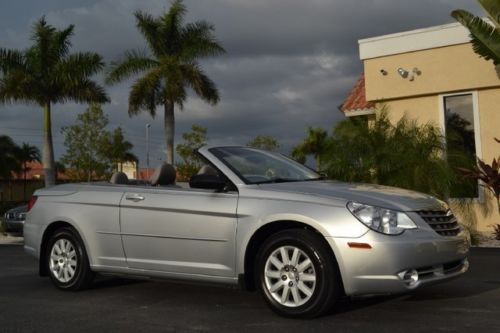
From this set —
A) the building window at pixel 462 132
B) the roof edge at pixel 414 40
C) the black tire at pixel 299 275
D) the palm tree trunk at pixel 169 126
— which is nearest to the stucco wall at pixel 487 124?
the building window at pixel 462 132

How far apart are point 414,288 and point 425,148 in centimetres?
902

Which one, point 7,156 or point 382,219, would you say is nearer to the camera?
point 382,219

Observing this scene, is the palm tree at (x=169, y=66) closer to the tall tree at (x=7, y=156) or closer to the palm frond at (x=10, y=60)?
the palm frond at (x=10, y=60)

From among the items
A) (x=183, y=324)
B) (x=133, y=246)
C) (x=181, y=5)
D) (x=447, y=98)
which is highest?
(x=181, y=5)

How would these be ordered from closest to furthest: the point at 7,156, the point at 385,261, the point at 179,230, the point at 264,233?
the point at 385,261 → the point at 264,233 → the point at 179,230 → the point at 7,156

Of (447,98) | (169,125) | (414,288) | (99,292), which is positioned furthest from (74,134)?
(414,288)

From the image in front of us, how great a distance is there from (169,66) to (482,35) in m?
16.2

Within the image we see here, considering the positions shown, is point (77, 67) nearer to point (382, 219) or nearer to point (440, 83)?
point (440, 83)

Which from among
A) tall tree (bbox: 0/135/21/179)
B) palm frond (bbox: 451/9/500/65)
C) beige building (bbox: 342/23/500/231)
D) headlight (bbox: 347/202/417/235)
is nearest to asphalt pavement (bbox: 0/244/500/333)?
headlight (bbox: 347/202/417/235)

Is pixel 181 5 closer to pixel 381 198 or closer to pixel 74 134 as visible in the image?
pixel 74 134

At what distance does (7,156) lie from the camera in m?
56.5

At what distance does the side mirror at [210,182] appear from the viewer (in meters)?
6.14

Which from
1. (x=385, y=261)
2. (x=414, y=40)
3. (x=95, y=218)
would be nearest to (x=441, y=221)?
(x=385, y=261)

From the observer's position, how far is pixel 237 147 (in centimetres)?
695
